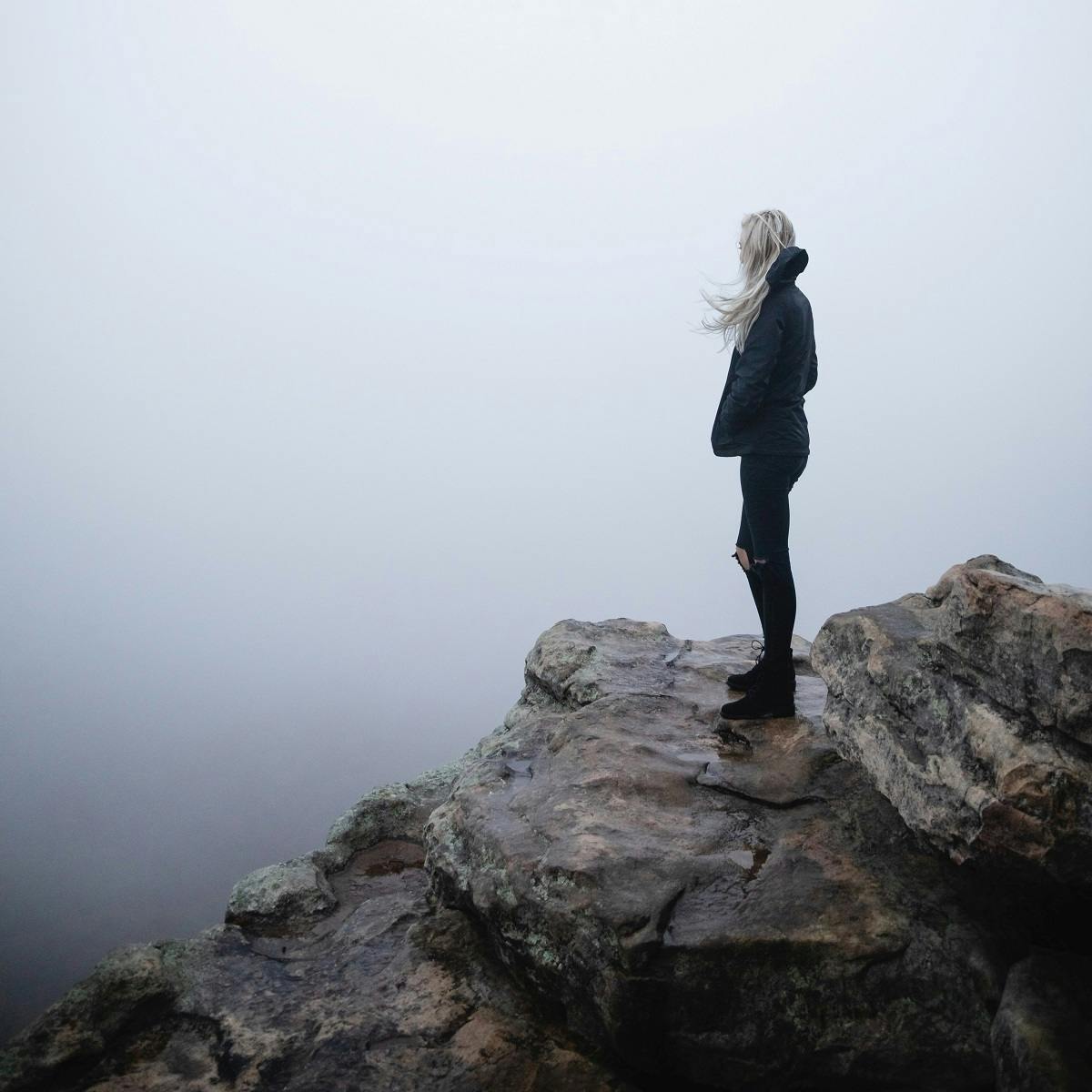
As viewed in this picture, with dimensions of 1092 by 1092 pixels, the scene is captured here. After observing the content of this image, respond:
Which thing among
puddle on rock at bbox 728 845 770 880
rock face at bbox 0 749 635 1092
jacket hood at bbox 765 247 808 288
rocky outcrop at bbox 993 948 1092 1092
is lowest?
rock face at bbox 0 749 635 1092

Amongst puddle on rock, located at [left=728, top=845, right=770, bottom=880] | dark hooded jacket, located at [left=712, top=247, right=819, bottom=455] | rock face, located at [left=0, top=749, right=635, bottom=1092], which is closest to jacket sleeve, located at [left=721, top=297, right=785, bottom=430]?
dark hooded jacket, located at [left=712, top=247, right=819, bottom=455]

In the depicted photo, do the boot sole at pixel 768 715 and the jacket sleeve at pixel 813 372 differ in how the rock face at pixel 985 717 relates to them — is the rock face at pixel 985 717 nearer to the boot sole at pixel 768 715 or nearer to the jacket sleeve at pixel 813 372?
the boot sole at pixel 768 715

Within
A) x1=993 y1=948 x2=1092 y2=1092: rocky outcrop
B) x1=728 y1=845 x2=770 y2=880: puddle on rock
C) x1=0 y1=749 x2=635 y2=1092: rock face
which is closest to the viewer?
x1=993 y1=948 x2=1092 y2=1092: rocky outcrop

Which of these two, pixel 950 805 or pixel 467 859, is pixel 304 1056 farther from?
pixel 950 805

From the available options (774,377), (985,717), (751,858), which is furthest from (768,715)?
(774,377)

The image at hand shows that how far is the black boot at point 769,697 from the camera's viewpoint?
6277mm

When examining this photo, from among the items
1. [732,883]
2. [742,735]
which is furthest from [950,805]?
[742,735]

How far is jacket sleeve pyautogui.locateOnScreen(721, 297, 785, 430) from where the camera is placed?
5.79 meters

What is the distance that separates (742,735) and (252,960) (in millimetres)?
4166

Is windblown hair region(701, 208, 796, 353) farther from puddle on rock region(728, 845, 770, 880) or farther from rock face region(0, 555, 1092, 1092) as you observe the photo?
puddle on rock region(728, 845, 770, 880)

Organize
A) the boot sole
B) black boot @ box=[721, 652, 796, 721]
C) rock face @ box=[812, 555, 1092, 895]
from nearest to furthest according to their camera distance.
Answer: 1. rock face @ box=[812, 555, 1092, 895]
2. black boot @ box=[721, 652, 796, 721]
3. the boot sole

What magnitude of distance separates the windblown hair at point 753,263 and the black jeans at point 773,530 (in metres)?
1.02

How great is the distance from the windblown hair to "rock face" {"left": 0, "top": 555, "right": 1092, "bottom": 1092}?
255 cm

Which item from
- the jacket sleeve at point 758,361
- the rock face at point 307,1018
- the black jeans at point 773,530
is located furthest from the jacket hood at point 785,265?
the rock face at point 307,1018
